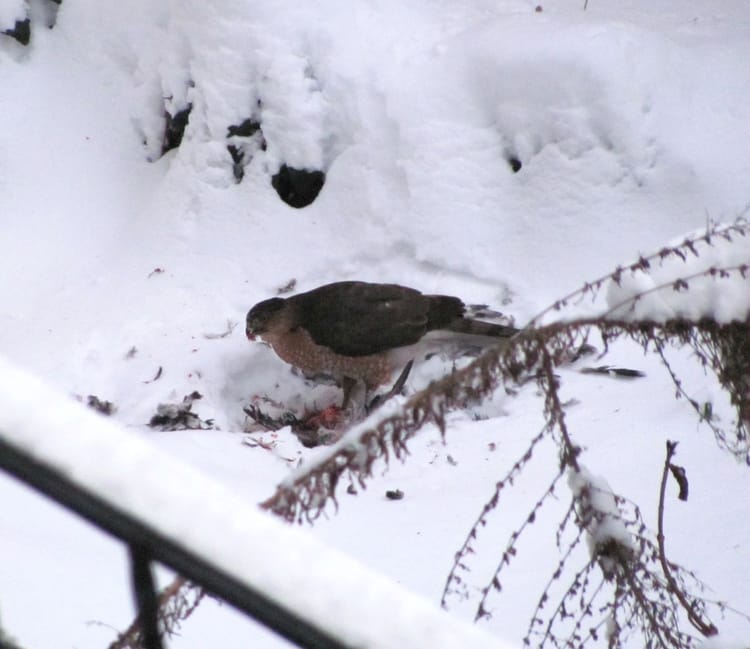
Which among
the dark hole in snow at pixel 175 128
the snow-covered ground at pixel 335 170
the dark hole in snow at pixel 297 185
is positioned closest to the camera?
the snow-covered ground at pixel 335 170

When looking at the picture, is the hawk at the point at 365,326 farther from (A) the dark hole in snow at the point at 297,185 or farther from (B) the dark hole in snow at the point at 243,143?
(B) the dark hole in snow at the point at 243,143

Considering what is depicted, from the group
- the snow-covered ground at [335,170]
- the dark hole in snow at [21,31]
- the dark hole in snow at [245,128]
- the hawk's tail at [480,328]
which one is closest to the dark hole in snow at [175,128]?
the snow-covered ground at [335,170]

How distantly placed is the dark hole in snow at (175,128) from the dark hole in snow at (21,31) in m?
0.87

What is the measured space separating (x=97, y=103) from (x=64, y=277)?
3.39 feet

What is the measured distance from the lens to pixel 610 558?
1.70 metres

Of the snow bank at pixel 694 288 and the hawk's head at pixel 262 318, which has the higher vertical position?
the hawk's head at pixel 262 318

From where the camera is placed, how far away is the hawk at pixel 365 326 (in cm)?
414

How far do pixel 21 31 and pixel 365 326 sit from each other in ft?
8.31

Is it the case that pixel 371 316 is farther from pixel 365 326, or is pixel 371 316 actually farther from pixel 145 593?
pixel 145 593

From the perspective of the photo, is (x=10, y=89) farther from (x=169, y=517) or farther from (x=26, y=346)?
(x=169, y=517)

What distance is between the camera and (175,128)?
5047 mm

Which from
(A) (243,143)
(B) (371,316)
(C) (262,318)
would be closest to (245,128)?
(A) (243,143)

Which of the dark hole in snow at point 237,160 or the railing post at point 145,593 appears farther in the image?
the dark hole in snow at point 237,160

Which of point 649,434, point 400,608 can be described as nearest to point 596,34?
point 649,434
